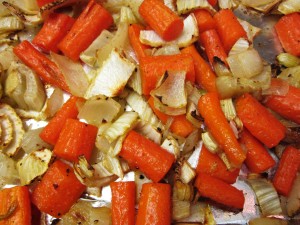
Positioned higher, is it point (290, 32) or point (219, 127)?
point (290, 32)

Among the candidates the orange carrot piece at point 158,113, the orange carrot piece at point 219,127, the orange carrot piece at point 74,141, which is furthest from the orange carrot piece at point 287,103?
the orange carrot piece at point 74,141

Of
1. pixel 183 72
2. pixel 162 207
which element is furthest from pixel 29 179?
pixel 183 72

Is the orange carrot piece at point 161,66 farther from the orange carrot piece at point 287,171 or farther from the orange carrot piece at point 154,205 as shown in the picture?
the orange carrot piece at point 287,171

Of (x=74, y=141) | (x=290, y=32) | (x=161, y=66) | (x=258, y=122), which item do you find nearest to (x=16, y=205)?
(x=74, y=141)

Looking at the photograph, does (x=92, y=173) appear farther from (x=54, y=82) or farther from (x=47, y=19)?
(x=47, y=19)

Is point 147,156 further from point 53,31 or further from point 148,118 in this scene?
point 53,31

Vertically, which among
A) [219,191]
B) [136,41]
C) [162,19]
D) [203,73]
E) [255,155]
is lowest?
[219,191]

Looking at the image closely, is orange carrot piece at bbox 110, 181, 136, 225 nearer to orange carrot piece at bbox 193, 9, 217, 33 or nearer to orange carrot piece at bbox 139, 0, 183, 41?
orange carrot piece at bbox 139, 0, 183, 41

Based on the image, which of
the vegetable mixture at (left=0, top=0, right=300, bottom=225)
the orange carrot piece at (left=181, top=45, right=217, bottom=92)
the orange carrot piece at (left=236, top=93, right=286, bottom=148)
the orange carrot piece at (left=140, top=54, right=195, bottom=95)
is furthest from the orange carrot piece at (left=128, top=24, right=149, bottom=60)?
the orange carrot piece at (left=236, top=93, right=286, bottom=148)
